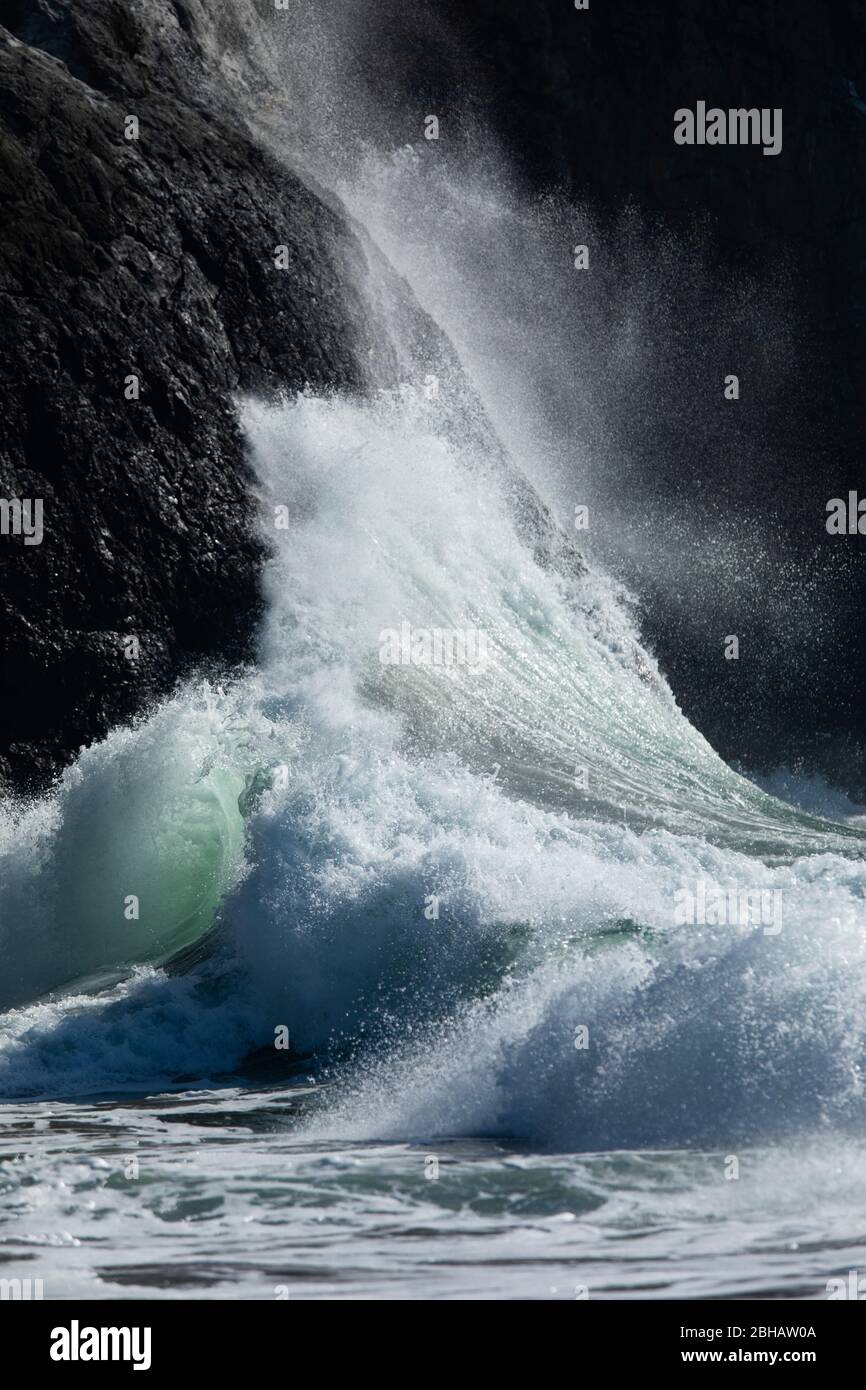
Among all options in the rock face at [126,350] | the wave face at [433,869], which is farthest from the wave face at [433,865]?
the rock face at [126,350]

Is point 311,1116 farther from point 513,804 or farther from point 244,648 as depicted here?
point 244,648

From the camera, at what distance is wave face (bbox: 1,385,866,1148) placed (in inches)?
349

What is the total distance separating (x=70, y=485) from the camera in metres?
15.6

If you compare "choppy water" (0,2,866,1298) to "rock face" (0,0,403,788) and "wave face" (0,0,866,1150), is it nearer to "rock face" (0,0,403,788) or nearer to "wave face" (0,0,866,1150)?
"wave face" (0,0,866,1150)

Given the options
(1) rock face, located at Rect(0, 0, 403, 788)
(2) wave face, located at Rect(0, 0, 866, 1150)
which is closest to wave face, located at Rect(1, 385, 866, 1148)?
(2) wave face, located at Rect(0, 0, 866, 1150)

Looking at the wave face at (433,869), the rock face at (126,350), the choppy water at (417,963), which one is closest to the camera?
the choppy water at (417,963)

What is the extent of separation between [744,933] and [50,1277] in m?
4.60

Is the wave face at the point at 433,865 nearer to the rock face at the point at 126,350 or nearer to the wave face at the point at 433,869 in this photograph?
the wave face at the point at 433,869

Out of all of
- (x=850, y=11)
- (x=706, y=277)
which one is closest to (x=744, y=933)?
(x=706, y=277)

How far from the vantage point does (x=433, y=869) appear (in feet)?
38.5

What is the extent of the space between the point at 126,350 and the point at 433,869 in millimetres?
7176

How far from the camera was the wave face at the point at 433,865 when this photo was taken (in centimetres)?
888

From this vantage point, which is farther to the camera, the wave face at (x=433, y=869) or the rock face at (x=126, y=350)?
the rock face at (x=126, y=350)

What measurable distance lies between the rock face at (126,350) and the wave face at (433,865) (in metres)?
0.57
